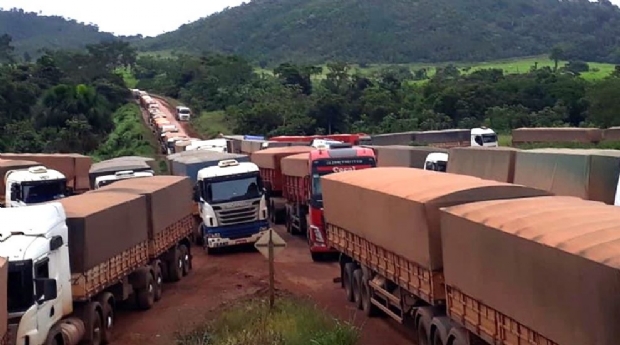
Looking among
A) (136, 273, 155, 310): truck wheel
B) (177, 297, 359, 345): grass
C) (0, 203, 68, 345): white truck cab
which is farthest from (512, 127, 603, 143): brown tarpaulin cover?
(0, 203, 68, 345): white truck cab

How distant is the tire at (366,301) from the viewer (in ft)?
58.5

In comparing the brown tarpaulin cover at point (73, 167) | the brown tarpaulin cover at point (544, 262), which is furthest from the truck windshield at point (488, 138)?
the brown tarpaulin cover at point (544, 262)

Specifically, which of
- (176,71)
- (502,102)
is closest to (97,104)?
(502,102)

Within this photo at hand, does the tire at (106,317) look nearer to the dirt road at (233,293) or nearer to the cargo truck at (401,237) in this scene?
the dirt road at (233,293)

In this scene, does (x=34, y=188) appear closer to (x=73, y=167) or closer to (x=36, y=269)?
(x=73, y=167)

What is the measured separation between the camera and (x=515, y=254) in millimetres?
10289

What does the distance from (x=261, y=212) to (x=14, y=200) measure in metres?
7.09

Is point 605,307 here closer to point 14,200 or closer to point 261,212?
point 261,212

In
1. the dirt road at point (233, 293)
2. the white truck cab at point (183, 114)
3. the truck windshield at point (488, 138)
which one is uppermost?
the white truck cab at point (183, 114)

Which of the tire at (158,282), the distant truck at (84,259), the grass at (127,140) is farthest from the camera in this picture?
the grass at (127,140)

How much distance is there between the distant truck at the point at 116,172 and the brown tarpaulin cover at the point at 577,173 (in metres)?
11.5

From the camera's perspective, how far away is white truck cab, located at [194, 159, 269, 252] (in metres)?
26.1

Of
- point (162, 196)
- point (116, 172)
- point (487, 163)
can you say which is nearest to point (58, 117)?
point (116, 172)

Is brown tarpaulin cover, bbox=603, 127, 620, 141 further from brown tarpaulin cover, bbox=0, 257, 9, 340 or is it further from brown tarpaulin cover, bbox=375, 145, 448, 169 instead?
brown tarpaulin cover, bbox=0, 257, 9, 340
